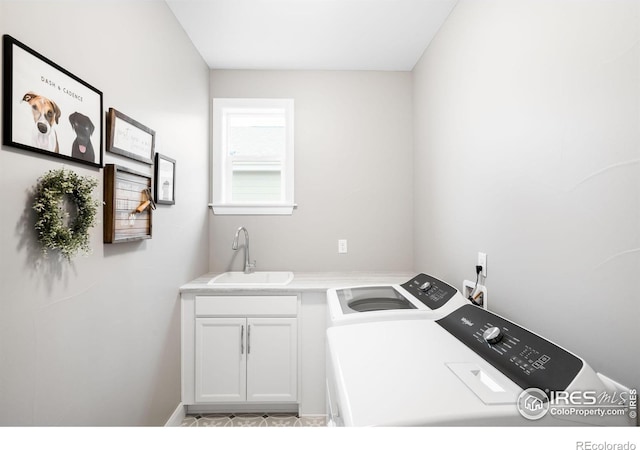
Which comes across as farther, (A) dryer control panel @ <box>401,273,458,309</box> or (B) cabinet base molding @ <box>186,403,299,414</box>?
(B) cabinet base molding @ <box>186,403,299,414</box>

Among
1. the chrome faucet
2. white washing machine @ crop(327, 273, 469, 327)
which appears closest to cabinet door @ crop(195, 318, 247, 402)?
the chrome faucet

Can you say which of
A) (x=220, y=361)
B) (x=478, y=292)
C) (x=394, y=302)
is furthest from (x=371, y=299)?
(x=220, y=361)

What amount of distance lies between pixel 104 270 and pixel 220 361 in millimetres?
1105

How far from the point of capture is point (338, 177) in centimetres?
266

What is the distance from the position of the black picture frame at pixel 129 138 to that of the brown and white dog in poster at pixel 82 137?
0.13m

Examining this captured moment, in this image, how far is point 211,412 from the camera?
2.15m

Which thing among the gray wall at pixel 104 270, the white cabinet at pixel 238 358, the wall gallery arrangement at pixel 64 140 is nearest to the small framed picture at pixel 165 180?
the gray wall at pixel 104 270

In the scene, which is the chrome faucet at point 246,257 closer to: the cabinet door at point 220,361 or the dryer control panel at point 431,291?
the cabinet door at point 220,361

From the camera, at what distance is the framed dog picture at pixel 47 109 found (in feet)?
2.82

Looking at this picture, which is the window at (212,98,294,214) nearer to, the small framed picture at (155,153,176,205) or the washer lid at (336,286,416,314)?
the small framed picture at (155,153,176,205)

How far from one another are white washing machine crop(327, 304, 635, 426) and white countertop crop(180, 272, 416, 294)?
103cm

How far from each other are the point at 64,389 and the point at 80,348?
139mm

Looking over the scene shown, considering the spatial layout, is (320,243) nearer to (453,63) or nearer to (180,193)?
(180,193)

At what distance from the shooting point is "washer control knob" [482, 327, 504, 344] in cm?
99
